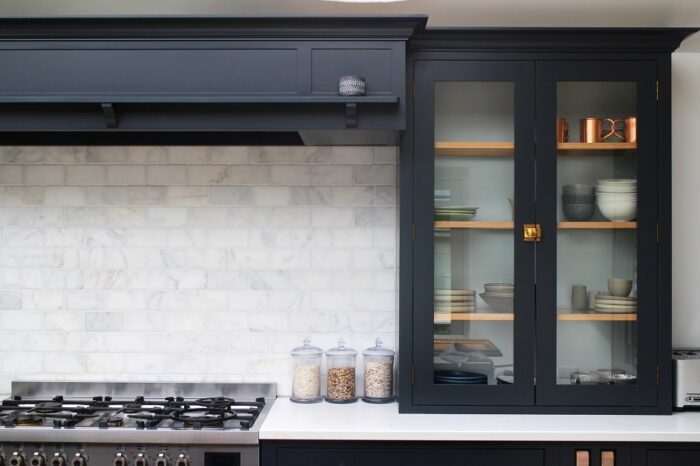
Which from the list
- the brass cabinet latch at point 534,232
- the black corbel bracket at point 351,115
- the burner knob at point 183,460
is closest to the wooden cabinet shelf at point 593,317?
the brass cabinet latch at point 534,232

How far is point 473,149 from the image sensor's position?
9.41 ft

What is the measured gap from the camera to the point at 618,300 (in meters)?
2.87

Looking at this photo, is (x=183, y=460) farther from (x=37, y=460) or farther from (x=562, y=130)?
(x=562, y=130)

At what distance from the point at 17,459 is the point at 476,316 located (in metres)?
1.83

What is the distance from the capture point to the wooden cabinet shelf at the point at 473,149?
286 cm

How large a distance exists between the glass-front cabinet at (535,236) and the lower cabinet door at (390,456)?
24cm

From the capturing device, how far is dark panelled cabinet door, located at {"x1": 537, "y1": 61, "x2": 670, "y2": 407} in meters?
2.83

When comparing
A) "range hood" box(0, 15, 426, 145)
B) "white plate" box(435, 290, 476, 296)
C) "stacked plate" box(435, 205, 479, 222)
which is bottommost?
"white plate" box(435, 290, 476, 296)

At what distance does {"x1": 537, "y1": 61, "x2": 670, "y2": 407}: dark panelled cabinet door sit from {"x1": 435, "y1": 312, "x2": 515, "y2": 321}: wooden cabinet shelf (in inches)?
5.1

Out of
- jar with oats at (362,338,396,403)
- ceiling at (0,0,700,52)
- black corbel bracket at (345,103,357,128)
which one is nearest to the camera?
black corbel bracket at (345,103,357,128)

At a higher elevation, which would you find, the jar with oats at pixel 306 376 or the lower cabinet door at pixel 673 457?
the jar with oats at pixel 306 376

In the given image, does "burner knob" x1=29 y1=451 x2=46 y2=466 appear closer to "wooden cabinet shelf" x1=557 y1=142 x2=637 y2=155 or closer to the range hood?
the range hood

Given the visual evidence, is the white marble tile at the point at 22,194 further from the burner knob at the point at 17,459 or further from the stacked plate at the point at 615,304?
the stacked plate at the point at 615,304

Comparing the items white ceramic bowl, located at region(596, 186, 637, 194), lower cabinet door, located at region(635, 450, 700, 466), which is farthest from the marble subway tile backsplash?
lower cabinet door, located at region(635, 450, 700, 466)
